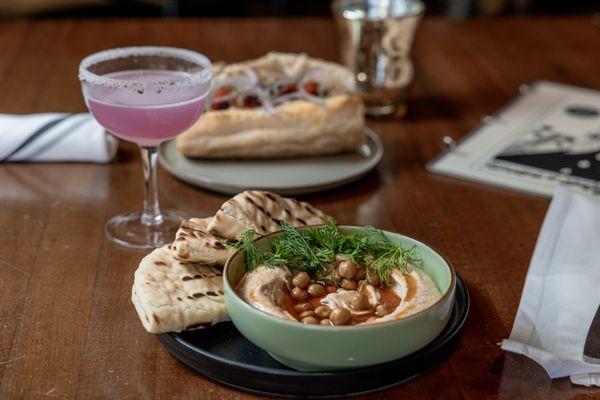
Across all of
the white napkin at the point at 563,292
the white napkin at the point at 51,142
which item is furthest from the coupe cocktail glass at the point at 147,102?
the white napkin at the point at 563,292

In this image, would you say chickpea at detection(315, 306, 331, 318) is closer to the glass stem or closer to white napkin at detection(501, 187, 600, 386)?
white napkin at detection(501, 187, 600, 386)

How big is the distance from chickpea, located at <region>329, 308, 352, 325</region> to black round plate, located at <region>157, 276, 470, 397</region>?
6 centimetres

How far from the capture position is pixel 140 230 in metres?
1.49

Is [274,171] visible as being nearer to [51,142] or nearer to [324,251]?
[51,142]

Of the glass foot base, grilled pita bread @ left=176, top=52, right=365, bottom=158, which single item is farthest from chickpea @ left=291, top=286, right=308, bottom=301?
grilled pita bread @ left=176, top=52, right=365, bottom=158

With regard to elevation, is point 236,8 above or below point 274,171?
below

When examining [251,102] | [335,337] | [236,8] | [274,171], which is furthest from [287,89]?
[236,8]

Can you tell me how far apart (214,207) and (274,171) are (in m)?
0.17

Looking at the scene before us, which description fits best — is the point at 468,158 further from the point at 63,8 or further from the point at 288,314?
the point at 63,8

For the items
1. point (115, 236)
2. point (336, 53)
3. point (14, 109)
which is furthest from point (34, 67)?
point (115, 236)

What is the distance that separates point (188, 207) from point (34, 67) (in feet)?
2.85

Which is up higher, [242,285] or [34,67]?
[242,285]

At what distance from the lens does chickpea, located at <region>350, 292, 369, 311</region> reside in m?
1.07

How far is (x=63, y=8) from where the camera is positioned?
316cm
